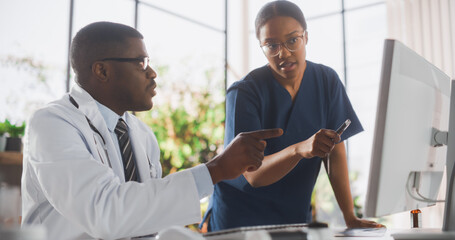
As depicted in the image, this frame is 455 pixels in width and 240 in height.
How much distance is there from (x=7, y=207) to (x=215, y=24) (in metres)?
5.05

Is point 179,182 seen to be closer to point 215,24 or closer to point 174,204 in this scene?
point 174,204

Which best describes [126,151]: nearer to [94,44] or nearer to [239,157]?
[94,44]

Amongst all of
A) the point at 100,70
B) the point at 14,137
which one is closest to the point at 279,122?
the point at 100,70

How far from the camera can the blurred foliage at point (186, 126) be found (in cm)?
500

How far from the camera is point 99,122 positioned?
1.41 meters

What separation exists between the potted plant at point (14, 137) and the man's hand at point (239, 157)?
2131 mm

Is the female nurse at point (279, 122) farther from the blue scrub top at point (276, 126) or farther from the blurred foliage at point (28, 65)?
the blurred foliage at point (28, 65)

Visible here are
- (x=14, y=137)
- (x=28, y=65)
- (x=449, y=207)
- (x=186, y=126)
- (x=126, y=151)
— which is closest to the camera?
(x=449, y=207)

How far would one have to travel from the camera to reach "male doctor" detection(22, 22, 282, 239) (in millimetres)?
1091

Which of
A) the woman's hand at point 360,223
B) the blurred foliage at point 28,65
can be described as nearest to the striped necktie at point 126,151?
the woman's hand at point 360,223

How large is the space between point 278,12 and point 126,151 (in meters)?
0.82

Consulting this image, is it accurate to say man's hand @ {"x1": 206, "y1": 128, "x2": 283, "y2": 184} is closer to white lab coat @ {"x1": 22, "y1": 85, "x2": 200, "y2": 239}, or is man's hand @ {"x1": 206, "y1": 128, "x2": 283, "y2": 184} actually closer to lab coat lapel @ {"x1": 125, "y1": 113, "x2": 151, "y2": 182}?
white lab coat @ {"x1": 22, "y1": 85, "x2": 200, "y2": 239}

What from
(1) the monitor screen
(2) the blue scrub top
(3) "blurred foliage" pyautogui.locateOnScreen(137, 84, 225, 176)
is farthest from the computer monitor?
(3) "blurred foliage" pyautogui.locateOnScreen(137, 84, 225, 176)

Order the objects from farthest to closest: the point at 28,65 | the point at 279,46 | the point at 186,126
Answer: the point at 186,126
the point at 28,65
the point at 279,46
